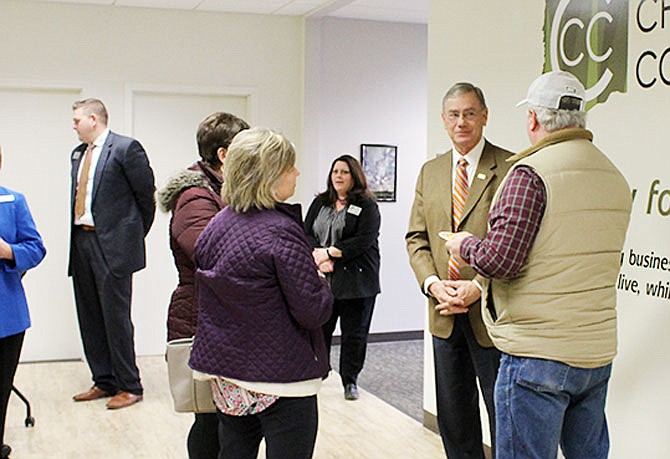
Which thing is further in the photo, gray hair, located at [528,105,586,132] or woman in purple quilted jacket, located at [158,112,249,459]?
woman in purple quilted jacket, located at [158,112,249,459]

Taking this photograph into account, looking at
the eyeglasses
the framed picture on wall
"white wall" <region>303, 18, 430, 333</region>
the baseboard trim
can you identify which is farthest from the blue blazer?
the baseboard trim

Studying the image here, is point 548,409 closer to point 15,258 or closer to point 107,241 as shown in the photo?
point 15,258

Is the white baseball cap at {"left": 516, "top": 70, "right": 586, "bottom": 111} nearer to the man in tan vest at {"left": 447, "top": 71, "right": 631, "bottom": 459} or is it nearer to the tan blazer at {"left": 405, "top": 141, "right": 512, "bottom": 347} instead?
the man in tan vest at {"left": 447, "top": 71, "right": 631, "bottom": 459}

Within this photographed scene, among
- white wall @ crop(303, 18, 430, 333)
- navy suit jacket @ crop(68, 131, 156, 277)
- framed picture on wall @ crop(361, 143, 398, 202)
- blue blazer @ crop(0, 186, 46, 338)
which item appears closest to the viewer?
blue blazer @ crop(0, 186, 46, 338)

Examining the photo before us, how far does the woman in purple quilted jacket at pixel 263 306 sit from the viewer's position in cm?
247

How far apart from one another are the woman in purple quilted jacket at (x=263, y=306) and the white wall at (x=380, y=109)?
441 cm

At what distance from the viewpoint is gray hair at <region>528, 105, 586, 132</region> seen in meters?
2.52

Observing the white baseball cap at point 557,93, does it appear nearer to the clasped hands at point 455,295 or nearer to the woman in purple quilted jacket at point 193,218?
the clasped hands at point 455,295

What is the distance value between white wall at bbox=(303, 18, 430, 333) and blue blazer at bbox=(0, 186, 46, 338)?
3.37 m

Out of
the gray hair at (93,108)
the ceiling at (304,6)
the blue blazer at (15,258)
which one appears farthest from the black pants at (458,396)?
the ceiling at (304,6)

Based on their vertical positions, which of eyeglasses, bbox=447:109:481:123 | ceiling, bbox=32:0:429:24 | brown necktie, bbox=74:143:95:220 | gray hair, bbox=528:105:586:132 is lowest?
brown necktie, bbox=74:143:95:220

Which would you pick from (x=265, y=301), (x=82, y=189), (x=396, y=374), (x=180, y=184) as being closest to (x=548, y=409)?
(x=265, y=301)

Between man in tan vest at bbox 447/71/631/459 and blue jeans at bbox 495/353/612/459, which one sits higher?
man in tan vest at bbox 447/71/631/459

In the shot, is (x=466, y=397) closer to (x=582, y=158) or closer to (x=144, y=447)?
(x=582, y=158)
